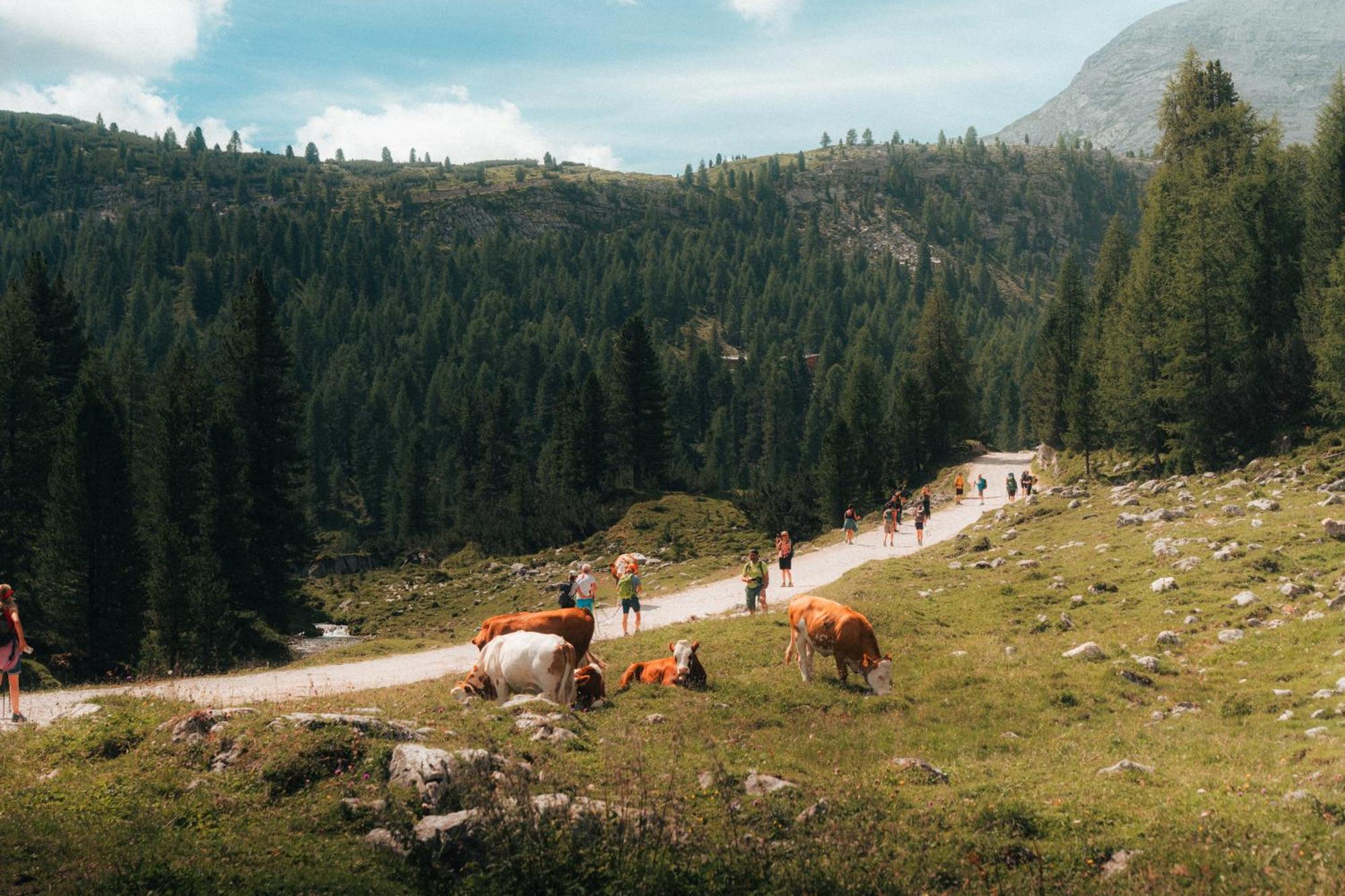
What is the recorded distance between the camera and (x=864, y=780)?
12.8 meters

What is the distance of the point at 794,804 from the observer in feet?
36.3

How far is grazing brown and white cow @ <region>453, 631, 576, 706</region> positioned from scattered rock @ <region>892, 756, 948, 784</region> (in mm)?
5298

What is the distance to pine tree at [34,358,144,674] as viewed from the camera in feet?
112

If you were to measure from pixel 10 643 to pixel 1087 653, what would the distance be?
20.3 m

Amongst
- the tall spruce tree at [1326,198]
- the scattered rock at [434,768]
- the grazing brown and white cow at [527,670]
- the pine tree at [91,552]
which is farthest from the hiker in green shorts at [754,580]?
the tall spruce tree at [1326,198]

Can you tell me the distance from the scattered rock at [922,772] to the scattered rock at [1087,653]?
294 inches

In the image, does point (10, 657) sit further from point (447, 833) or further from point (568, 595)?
point (568, 595)

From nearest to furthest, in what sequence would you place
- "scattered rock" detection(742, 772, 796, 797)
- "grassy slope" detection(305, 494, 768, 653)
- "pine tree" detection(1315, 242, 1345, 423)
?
"scattered rock" detection(742, 772, 796, 797), "pine tree" detection(1315, 242, 1345, 423), "grassy slope" detection(305, 494, 768, 653)

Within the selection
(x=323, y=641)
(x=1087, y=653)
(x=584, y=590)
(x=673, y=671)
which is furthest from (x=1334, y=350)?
(x=323, y=641)

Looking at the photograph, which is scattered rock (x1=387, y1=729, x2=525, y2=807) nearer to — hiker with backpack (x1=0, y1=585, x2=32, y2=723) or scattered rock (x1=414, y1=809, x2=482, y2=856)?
scattered rock (x1=414, y1=809, x2=482, y2=856)

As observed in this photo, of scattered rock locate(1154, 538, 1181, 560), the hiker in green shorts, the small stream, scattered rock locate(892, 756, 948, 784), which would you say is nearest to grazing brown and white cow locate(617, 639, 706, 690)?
scattered rock locate(892, 756, 948, 784)

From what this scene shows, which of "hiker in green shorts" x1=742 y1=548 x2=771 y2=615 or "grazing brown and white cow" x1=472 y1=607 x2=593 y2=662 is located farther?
"hiker in green shorts" x1=742 y1=548 x2=771 y2=615

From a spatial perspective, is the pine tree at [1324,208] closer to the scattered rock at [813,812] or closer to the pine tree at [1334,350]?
the pine tree at [1334,350]

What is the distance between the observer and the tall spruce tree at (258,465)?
41.3m
